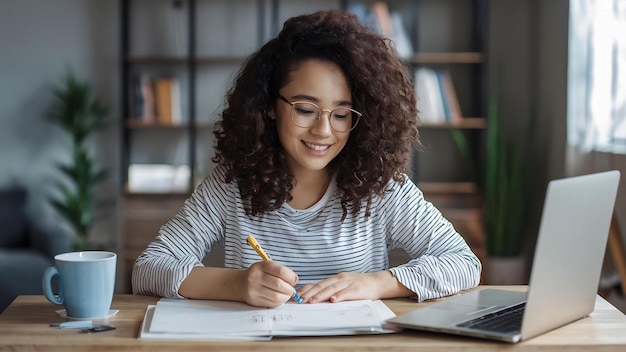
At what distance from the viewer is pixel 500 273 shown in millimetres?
4457

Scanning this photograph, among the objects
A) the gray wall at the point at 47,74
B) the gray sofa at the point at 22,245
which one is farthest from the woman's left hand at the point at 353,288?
the gray wall at the point at 47,74

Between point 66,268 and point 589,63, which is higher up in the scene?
point 589,63

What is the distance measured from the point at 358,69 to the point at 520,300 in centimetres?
54

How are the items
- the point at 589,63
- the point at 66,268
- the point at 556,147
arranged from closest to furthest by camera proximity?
the point at 66,268 < the point at 589,63 < the point at 556,147

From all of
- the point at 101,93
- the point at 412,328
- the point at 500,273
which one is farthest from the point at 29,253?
the point at 412,328

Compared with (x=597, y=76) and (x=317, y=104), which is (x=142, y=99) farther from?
(x=317, y=104)

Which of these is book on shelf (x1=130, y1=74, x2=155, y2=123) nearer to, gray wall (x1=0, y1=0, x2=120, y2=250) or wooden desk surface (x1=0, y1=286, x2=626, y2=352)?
gray wall (x1=0, y1=0, x2=120, y2=250)

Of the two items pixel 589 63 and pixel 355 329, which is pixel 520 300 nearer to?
pixel 355 329

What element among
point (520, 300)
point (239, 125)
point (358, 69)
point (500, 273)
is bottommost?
point (500, 273)

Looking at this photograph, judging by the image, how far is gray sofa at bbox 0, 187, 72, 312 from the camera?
4.07 metres

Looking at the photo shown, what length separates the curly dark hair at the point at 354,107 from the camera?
172cm

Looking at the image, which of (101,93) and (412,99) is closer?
(412,99)

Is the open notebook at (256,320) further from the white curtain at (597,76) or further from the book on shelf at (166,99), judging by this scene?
the book on shelf at (166,99)

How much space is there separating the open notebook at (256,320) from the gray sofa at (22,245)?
2.84 m
